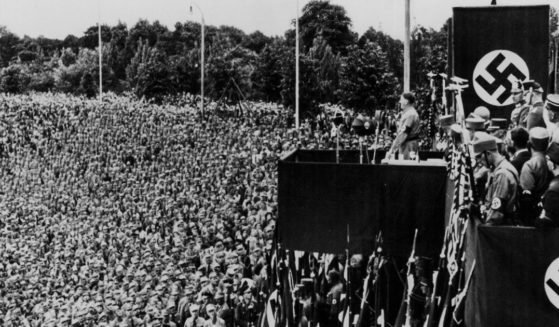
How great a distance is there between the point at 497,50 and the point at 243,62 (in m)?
44.6

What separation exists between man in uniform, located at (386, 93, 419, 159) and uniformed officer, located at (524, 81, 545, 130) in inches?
56.4

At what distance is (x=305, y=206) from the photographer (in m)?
9.07

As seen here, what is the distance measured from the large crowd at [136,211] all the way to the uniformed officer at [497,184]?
5.06m

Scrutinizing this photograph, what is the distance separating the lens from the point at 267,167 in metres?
19.3

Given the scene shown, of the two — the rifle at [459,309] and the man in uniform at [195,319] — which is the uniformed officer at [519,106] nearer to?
the rifle at [459,309]

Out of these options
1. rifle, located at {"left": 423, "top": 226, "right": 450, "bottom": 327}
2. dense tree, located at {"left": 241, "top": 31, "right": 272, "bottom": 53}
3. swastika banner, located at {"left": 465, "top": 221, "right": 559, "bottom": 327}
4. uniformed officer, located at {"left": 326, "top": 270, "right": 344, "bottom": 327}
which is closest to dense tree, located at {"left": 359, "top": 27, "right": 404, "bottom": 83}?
dense tree, located at {"left": 241, "top": 31, "right": 272, "bottom": 53}

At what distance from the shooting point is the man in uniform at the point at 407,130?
9.16 meters

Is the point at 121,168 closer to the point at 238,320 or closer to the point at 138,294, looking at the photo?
the point at 138,294

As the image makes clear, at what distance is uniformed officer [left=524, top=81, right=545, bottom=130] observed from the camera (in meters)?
7.04

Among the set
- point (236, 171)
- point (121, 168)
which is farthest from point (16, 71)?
point (236, 171)

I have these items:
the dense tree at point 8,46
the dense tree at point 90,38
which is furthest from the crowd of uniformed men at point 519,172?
the dense tree at point 8,46

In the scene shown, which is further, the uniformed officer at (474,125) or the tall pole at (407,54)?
the tall pole at (407,54)

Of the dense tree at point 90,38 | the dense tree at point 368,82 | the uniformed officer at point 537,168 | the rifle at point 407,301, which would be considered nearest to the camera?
the uniformed officer at point 537,168

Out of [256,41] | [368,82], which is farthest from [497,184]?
[256,41]
